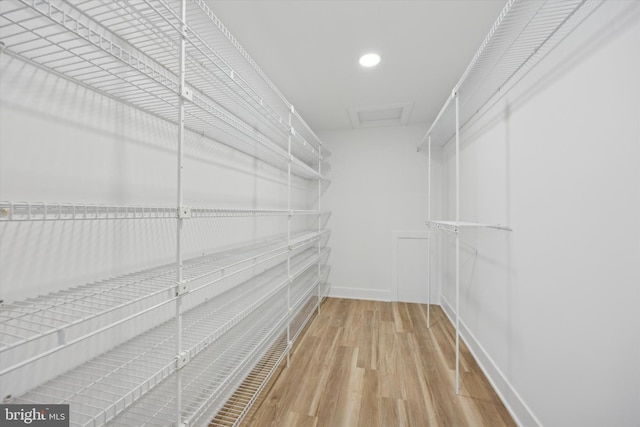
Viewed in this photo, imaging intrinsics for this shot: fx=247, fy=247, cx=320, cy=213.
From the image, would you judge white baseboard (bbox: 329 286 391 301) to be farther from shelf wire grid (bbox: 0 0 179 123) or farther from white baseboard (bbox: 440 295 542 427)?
shelf wire grid (bbox: 0 0 179 123)

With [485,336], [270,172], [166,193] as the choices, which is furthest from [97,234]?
[485,336]

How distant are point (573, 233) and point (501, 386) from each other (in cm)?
104

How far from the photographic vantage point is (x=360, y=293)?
310 cm

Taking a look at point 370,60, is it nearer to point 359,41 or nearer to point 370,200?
point 359,41

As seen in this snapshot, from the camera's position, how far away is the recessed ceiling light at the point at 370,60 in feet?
5.22

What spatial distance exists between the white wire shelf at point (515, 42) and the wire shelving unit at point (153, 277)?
1.08 m

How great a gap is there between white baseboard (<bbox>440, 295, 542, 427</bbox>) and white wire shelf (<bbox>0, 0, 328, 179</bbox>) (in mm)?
1952

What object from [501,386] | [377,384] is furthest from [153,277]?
[501,386]

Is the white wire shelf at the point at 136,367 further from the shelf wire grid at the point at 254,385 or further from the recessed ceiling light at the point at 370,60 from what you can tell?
the recessed ceiling light at the point at 370,60

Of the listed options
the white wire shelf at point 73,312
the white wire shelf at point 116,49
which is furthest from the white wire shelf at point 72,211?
the white wire shelf at point 116,49

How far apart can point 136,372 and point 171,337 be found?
16 centimetres

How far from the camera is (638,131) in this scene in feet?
2.43

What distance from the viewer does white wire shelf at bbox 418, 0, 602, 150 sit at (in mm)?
878

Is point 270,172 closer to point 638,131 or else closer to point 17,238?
point 17,238
